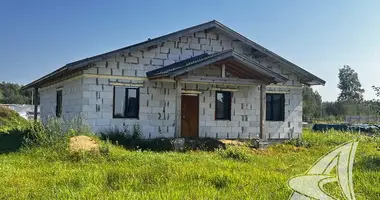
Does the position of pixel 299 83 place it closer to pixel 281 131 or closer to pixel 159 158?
pixel 281 131

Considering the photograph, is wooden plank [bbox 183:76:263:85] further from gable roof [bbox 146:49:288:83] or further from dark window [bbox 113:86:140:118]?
dark window [bbox 113:86:140:118]

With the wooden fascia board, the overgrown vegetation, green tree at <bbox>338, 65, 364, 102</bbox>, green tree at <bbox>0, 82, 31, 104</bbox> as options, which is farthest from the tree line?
green tree at <bbox>0, 82, 31, 104</bbox>

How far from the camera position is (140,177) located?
27.1 feet

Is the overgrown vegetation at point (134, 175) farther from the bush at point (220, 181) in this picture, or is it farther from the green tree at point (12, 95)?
the green tree at point (12, 95)

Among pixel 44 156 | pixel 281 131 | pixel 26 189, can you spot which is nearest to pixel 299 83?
pixel 281 131

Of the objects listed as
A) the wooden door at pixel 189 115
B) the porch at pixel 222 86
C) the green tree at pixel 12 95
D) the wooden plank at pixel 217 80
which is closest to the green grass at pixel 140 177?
the wooden plank at pixel 217 80

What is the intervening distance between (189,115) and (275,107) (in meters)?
4.50

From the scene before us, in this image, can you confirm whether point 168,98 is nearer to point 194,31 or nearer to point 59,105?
point 194,31

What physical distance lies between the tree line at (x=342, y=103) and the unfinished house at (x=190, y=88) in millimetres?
29494

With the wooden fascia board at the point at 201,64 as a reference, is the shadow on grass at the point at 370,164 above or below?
below

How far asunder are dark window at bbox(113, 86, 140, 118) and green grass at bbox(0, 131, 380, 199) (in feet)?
14.0

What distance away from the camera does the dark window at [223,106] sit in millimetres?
17719

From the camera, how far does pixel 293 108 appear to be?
1919 cm

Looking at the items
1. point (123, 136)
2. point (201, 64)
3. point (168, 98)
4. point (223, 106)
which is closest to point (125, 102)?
point (123, 136)
